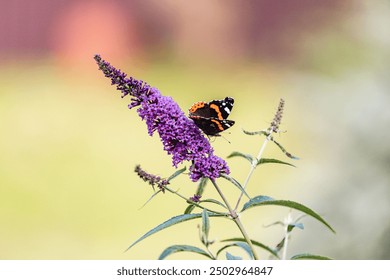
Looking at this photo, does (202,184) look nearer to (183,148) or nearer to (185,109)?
(183,148)

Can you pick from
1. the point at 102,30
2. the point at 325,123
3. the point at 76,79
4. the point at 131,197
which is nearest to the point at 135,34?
the point at 102,30

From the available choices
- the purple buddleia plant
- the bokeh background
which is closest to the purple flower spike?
the purple buddleia plant

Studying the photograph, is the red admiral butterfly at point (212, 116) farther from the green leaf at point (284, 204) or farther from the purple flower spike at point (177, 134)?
the green leaf at point (284, 204)

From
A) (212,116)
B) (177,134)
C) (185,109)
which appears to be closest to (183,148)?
(177,134)

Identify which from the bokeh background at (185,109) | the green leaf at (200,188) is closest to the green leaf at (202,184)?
the green leaf at (200,188)

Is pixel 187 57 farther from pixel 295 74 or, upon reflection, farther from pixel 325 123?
pixel 325 123
